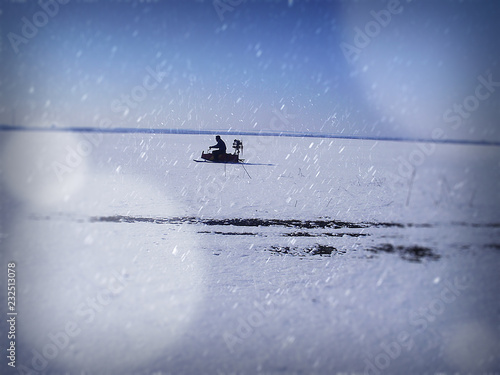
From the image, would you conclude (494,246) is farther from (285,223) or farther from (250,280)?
(250,280)

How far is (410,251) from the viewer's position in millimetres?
5480

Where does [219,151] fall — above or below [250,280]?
above

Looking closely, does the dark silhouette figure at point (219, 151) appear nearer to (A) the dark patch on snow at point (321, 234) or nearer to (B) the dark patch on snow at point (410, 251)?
(A) the dark patch on snow at point (321, 234)

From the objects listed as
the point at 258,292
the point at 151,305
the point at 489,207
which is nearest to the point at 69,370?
the point at 151,305

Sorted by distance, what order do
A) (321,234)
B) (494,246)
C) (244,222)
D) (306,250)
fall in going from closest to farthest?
1. (306,250)
2. (494,246)
3. (321,234)
4. (244,222)

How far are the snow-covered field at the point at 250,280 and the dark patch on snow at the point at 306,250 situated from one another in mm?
38

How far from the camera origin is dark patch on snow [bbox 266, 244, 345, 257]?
17.5ft

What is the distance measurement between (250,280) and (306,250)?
1433mm

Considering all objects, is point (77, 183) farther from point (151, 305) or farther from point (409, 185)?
point (409, 185)

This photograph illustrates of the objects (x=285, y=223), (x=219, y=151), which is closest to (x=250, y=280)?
(x=285, y=223)

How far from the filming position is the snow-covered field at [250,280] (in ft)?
10.6

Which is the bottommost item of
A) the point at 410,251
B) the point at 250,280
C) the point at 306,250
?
the point at 250,280

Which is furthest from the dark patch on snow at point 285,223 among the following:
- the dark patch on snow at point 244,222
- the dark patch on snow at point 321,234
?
the dark patch on snow at point 321,234

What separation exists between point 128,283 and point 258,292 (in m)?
1.90
